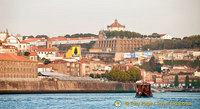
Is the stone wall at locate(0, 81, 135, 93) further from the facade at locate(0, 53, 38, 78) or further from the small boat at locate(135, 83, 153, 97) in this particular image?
the small boat at locate(135, 83, 153, 97)

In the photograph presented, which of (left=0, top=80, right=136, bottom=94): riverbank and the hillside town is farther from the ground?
the hillside town

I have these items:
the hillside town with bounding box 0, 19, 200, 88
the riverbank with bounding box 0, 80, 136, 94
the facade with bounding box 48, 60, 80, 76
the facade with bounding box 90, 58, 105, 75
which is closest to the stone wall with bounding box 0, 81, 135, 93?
the riverbank with bounding box 0, 80, 136, 94

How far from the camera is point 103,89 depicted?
10712 centimetres

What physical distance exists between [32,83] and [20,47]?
177 ft

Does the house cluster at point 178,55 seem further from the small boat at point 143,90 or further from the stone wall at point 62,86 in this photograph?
the small boat at point 143,90

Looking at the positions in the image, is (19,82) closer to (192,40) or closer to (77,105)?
(77,105)

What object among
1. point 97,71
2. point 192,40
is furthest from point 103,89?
point 192,40

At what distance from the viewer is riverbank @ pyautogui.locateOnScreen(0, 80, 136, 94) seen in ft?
286

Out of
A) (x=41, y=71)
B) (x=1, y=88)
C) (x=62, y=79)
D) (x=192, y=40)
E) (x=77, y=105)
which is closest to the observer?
(x=77, y=105)

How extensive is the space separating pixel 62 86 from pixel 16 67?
9387mm

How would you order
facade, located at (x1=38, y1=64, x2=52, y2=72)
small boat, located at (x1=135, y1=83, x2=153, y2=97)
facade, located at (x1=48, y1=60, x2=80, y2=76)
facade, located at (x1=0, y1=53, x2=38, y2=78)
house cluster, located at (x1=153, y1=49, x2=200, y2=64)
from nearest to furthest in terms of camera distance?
1. small boat, located at (x1=135, y1=83, x2=153, y2=97)
2. facade, located at (x1=0, y1=53, x2=38, y2=78)
3. facade, located at (x1=38, y1=64, x2=52, y2=72)
4. facade, located at (x1=48, y1=60, x2=80, y2=76)
5. house cluster, located at (x1=153, y1=49, x2=200, y2=64)

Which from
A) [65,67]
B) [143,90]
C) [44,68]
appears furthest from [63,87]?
[65,67]

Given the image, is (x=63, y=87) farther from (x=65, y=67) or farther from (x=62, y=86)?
(x=65, y=67)

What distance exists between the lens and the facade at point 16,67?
98.3 meters
